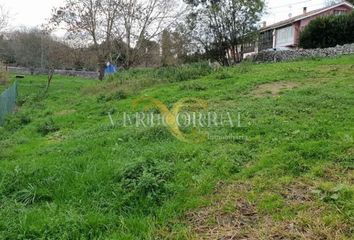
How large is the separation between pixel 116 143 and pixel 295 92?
4.33m

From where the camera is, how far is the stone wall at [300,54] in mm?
15524

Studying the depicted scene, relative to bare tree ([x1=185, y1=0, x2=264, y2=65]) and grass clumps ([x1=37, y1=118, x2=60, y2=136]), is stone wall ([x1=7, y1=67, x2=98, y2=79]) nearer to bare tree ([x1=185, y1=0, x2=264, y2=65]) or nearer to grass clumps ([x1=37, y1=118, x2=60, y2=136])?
bare tree ([x1=185, y1=0, x2=264, y2=65])

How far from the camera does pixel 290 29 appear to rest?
31953mm

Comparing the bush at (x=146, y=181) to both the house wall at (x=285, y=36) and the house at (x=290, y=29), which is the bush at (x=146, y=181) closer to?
the house at (x=290, y=29)

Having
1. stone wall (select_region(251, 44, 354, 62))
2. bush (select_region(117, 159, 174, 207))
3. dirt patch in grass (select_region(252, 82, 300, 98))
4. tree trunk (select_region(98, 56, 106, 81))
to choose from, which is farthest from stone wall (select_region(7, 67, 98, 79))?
bush (select_region(117, 159, 174, 207))

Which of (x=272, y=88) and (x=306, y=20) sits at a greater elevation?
(x=306, y=20)

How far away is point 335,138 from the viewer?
464 cm

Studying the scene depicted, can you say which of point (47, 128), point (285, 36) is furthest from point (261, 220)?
point (285, 36)

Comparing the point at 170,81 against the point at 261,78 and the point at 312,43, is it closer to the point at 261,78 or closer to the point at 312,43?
the point at 261,78

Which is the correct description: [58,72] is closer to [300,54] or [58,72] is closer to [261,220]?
[300,54]

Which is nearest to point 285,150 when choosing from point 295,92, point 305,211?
point 305,211

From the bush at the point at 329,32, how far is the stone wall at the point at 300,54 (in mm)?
2105

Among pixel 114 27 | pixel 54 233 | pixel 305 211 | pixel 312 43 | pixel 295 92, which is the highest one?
pixel 114 27

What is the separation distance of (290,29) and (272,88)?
25706 mm
